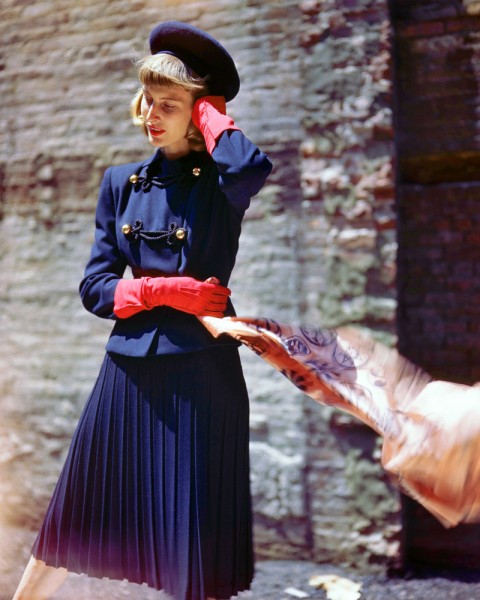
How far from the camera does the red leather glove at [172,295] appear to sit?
1.93 meters

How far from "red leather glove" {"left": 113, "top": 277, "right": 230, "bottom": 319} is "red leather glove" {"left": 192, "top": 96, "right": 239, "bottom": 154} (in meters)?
0.40

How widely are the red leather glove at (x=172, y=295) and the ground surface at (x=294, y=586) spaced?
67.2 inches

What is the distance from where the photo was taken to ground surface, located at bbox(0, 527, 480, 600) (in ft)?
9.96

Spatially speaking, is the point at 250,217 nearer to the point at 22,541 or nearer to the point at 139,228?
the point at 139,228

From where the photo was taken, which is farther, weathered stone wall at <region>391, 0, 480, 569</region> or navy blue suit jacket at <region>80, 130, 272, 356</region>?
weathered stone wall at <region>391, 0, 480, 569</region>

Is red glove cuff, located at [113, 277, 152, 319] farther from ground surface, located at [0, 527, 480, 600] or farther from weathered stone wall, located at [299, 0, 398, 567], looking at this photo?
ground surface, located at [0, 527, 480, 600]

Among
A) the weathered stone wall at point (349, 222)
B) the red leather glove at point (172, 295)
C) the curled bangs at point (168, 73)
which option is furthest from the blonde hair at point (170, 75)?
the weathered stone wall at point (349, 222)

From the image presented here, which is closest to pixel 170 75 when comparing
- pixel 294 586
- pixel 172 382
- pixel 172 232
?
pixel 172 232

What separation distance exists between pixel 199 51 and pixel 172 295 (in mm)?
768

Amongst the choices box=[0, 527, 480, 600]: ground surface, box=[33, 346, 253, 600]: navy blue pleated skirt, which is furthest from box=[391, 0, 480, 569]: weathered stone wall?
box=[33, 346, 253, 600]: navy blue pleated skirt

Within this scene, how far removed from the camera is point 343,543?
3.31 metres

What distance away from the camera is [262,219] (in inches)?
139

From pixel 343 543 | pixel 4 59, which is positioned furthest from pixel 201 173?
pixel 4 59

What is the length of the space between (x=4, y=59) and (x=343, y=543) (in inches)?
138
